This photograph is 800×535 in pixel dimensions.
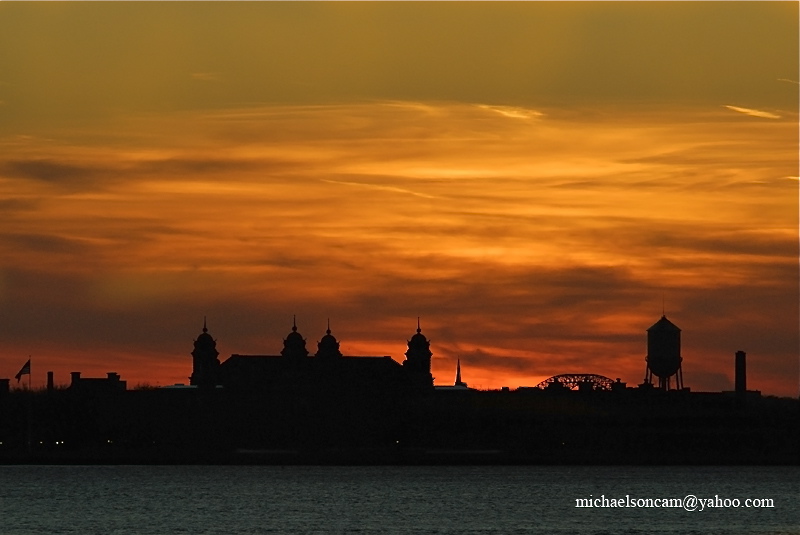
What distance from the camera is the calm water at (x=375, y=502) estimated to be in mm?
95500

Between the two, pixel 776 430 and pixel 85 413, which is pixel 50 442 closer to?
pixel 85 413

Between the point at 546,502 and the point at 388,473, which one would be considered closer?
the point at 546,502

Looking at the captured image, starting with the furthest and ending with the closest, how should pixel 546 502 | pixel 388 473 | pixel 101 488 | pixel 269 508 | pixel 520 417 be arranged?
→ 1. pixel 520 417
2. pixel 388 473
3. pixel 101 488
4. pixel 546 502
5. pixel 269 508

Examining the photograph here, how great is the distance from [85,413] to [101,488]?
46.7 metres

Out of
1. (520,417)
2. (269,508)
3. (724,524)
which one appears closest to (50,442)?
(520,417)

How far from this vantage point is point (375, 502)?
389 ft

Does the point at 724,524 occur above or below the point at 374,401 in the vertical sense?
below

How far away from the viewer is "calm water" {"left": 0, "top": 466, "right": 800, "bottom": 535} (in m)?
95.5

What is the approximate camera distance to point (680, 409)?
631 ft

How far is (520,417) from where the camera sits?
19075 centimetres

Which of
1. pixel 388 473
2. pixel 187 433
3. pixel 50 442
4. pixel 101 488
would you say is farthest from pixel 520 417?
pixel 101 488

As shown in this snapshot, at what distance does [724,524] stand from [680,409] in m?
94.1

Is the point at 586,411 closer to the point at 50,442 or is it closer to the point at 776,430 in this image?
the point at 776,430

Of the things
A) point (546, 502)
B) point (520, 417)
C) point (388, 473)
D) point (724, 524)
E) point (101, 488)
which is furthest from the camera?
point (520, 417)
